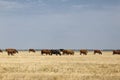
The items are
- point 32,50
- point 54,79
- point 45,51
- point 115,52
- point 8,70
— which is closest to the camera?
point 54,79

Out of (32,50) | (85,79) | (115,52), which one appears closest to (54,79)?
(85,79)

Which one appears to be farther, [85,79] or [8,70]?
[8,70]

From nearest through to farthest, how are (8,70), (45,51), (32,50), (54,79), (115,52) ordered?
(54,79)
(8,70)
(45,51)
(115,52)
(32,50)

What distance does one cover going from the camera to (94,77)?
2464cm

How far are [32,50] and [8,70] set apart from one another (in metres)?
73.1

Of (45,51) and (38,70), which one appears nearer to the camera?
(38,70)

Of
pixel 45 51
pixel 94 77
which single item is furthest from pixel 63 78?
pixel 45 51

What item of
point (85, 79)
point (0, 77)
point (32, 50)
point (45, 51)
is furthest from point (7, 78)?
point (32, 50)

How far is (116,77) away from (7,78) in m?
8.06

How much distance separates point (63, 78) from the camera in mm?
23906

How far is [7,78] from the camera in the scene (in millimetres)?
23953

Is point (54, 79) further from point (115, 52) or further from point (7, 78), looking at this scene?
point (115, 52)

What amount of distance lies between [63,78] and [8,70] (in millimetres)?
7564

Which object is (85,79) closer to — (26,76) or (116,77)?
(116,77)
